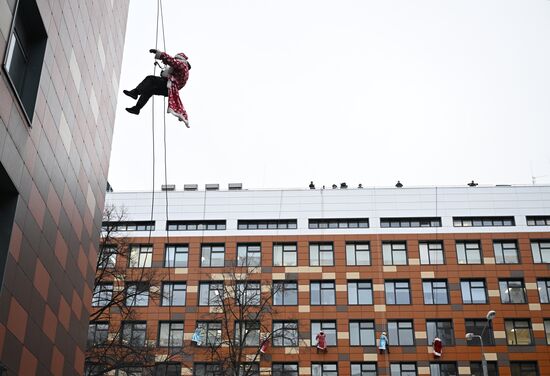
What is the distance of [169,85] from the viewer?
57.3 feet

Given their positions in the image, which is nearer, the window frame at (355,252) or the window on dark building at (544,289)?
the window on dark building at (544,289)

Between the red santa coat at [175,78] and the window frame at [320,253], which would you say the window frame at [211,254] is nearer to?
the window frame at [320,253]

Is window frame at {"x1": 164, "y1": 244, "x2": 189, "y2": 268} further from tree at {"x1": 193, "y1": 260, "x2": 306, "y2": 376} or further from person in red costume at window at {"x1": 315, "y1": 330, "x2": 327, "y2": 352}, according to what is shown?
person in red costume at window at {"x1": 315, "y1": 330, "x2": 327, "y2": 352}

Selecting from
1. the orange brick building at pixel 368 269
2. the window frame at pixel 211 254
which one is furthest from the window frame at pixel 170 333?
the window frame at pixel 211 254

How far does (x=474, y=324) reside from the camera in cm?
5456

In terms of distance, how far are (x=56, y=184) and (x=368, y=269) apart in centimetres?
3837

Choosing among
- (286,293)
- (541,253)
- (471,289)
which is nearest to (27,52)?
(286,293)

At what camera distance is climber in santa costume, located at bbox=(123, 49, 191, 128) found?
57.2 feet

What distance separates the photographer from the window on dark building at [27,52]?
1848 cm

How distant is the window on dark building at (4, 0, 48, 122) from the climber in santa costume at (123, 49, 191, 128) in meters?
3.00

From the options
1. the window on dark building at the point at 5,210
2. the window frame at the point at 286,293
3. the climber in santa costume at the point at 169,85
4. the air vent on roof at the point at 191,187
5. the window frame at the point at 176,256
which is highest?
the air vent on roof at the point at 191,187

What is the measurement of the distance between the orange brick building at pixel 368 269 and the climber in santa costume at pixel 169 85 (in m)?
37.3

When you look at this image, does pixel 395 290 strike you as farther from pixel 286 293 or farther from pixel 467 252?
pixel 286 293

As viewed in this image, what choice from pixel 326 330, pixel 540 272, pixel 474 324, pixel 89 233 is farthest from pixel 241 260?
pixel 89 233
